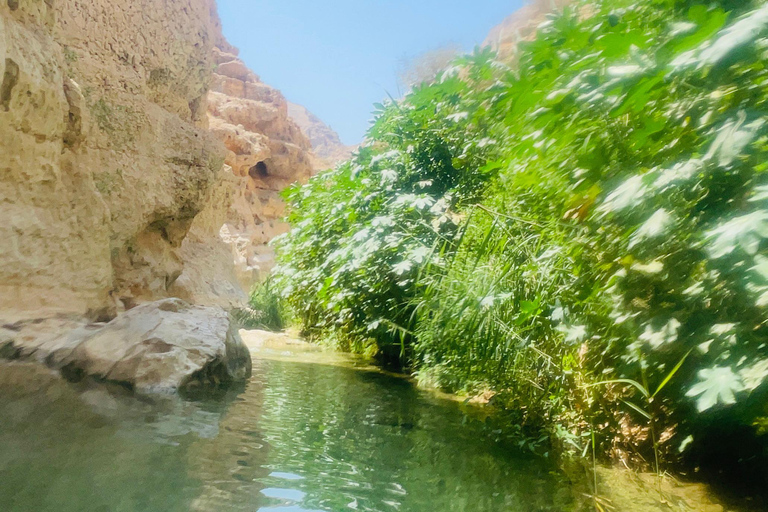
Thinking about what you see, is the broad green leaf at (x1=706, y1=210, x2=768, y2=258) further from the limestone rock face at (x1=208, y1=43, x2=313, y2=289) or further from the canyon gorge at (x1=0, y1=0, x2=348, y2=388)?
the limestone rock face at (x1=208, y1=43, x2=313, y2=289)

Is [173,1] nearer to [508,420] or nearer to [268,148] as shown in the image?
[508,420]

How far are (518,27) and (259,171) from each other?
20.3m

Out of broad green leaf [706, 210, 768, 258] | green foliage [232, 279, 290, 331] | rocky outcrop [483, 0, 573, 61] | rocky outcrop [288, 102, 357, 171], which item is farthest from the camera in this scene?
rocky outcrop [288, 102, 357, 171]

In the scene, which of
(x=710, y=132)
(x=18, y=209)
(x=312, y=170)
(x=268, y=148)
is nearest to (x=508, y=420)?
(x=710, y=132)

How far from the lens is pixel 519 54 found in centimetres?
241

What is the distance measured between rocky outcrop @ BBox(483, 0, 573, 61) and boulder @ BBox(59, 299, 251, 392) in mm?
2829

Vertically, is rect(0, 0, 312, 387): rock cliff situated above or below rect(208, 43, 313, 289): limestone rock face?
below

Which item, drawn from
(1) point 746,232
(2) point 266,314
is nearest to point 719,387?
(1) point 746,232

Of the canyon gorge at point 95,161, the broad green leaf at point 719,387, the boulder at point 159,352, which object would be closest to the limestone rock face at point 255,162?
the canyon gorge at point 95,161

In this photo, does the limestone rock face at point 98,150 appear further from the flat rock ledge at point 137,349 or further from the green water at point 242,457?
the green water at point 242,457

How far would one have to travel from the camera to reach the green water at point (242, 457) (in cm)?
165

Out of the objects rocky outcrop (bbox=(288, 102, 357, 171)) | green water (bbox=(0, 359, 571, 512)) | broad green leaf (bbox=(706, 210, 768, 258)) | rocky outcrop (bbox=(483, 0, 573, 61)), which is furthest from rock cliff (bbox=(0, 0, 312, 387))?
rocky outcrop (bbox=(288, 102, 357, 171))

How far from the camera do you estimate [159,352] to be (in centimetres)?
357

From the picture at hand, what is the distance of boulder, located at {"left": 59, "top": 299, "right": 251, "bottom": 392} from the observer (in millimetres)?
3398
